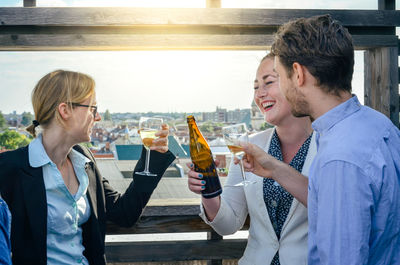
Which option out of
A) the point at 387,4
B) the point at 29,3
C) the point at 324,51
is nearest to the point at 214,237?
the point at 324,51

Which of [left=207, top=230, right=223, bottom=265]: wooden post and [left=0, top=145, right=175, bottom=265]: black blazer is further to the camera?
[left=207, top=230, right=223, bottom=265]: wooden post

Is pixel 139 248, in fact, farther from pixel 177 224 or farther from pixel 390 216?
pixel 390 216

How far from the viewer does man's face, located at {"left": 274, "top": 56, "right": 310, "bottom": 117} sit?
4.08 feet

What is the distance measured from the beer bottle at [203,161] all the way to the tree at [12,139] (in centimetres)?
78

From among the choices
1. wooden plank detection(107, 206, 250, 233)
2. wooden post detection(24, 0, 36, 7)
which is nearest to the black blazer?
wooden plank detection(107, 206, 250, 233)

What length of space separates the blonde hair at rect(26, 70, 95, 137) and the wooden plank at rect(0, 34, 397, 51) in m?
0.75

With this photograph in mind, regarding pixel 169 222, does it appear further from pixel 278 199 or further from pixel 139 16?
pixel 139 16

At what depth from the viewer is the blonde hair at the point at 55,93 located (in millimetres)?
1737

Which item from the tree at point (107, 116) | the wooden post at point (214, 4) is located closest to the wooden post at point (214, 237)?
the tree at point (107, 116)

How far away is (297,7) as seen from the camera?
256 centimetres

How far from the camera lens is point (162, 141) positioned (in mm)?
1898

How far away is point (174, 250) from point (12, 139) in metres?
0.98

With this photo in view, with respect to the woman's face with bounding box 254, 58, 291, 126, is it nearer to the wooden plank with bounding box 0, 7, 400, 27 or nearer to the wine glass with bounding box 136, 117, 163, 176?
the wine glass with bounding box 136, 117, 163, 176

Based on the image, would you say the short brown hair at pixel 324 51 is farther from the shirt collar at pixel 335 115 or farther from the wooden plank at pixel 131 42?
the wooden plank at pixel 131 42
